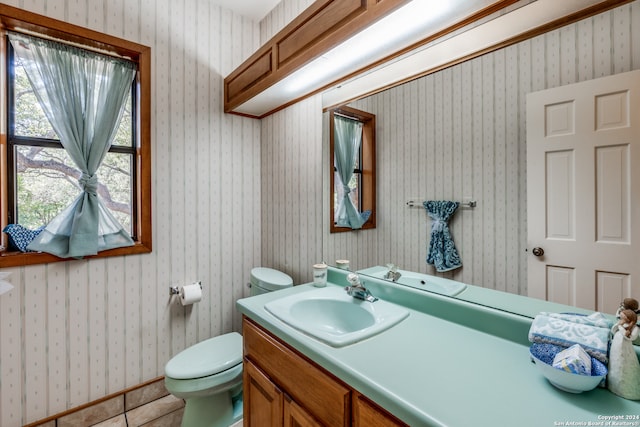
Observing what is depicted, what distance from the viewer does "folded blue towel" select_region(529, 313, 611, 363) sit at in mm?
720

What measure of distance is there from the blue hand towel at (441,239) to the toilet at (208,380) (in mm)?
1202

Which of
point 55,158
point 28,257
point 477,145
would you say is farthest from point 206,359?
point 477,145

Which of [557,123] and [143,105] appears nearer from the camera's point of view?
[557,123]

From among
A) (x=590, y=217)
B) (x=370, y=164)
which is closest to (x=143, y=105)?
(x=370, y=164)

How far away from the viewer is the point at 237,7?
82.3 inches

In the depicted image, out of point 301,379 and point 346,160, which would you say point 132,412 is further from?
point 346,160

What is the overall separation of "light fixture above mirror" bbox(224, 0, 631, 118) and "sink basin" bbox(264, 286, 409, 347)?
1044 mm

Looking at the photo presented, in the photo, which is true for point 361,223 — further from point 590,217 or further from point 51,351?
point 51,351

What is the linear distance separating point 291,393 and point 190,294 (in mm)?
1151

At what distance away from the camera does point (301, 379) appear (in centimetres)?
98

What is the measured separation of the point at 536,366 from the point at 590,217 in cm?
46

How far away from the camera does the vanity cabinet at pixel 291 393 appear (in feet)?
2.66

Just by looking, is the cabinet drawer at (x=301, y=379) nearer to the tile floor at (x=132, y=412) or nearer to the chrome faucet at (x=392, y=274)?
the chrome faucet at (x=392, y=274)

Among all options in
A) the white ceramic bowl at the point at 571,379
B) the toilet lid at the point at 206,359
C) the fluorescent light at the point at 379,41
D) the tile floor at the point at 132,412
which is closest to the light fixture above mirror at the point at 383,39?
the fluorescent light at the point at 379,41
